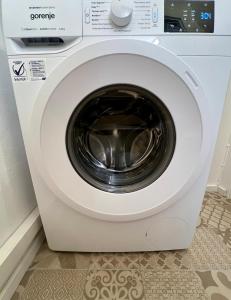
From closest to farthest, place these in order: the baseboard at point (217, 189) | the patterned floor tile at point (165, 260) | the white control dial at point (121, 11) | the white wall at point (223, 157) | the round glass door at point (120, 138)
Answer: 1. the white control dial at point (121, 11)
2. the round glass door at point (120, 138)
3. the patterned floor tile at point (165, 260)
4. the white wall at point (223, 157)
5. the baseboard at point (217, 189)

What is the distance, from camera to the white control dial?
1.42ft

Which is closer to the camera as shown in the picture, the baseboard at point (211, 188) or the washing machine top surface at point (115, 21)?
the washing machine top surface at point (115, 21)

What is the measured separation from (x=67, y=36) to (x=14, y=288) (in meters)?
0.76

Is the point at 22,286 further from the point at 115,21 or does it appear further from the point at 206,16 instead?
the point at 206,16

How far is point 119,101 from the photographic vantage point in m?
0.60

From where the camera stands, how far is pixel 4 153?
0.59m

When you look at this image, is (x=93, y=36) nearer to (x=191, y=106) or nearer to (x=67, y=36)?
(x=67, y=36)

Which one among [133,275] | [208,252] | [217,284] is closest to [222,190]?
[208,252]

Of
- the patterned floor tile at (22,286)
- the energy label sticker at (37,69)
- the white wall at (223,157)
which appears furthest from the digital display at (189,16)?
the patterned floor tile at (22,286)

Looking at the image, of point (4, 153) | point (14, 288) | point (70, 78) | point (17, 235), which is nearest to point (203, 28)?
point (70, 78)

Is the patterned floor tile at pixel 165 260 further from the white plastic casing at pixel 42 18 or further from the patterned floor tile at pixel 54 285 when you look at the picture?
the white plastic casing at pixel 42 18

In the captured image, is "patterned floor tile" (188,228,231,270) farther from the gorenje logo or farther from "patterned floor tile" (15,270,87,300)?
the gorenje logo

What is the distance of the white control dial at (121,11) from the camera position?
1.42 ft

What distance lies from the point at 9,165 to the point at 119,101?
1.32 ft
